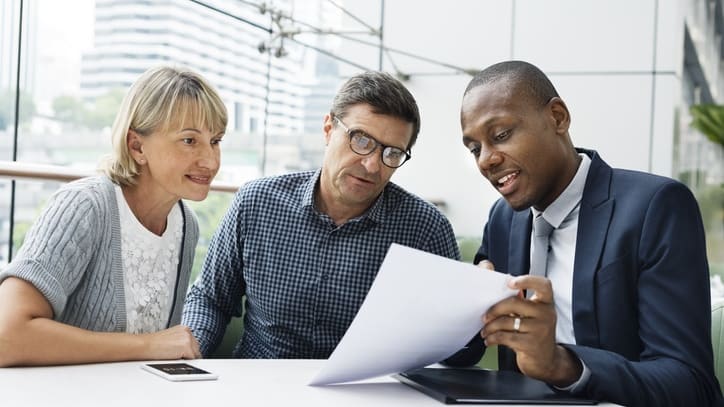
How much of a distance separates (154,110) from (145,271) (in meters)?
0.35

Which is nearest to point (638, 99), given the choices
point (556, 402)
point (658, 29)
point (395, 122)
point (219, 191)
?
point (658, 29)

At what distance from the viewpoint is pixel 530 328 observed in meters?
1.35

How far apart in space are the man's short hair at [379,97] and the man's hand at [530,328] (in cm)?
82

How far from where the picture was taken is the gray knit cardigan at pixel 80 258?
164cm

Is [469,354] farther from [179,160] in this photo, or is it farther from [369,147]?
[179,160]

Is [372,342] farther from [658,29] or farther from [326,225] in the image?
[658,29]

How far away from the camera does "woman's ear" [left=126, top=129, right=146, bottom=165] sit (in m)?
1.95

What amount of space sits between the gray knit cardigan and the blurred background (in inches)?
43.8

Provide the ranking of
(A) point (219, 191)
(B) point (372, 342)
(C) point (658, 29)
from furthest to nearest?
1. (C) point (658, 29)
2. (A) point (219, 191)
3. (B) point (372, 342)

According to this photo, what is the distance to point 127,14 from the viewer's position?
12.1ft

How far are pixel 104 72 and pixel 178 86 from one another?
5.79 ft

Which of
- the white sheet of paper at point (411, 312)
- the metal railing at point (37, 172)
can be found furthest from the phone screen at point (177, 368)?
the metal railing at point (37, 172)

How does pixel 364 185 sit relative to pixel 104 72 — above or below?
below

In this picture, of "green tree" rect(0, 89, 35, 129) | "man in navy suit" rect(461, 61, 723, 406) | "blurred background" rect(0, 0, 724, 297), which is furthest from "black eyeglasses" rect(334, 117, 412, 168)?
"green tree" rect(0, 89, 35, 129)
